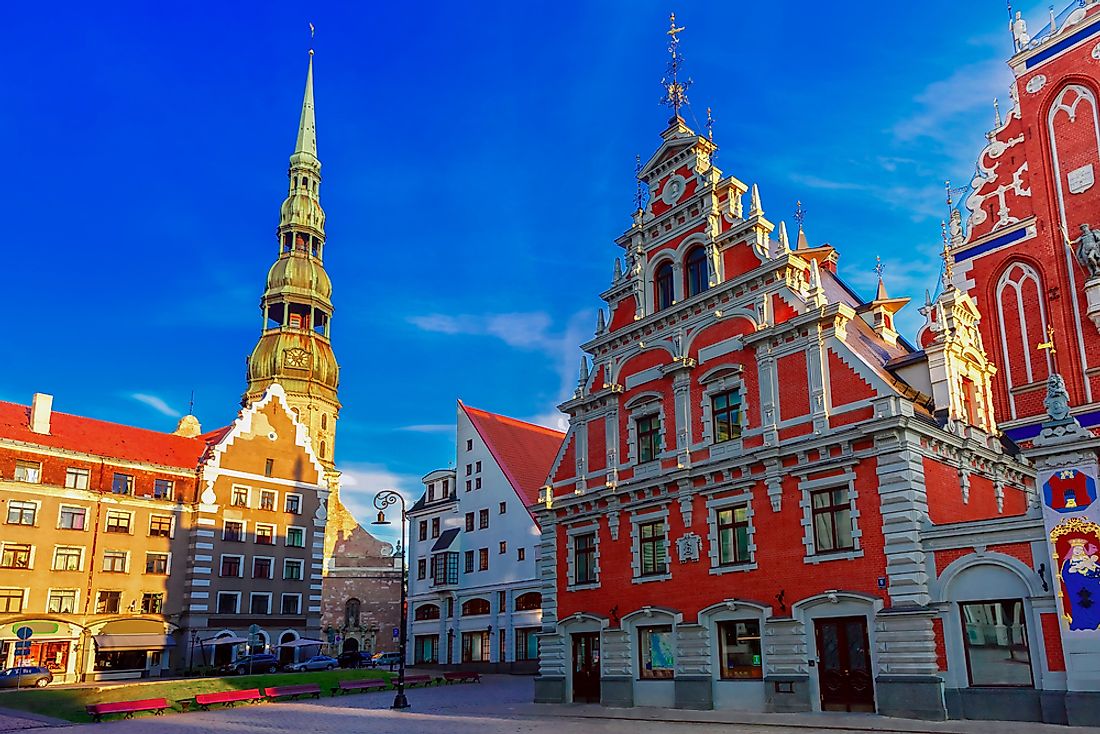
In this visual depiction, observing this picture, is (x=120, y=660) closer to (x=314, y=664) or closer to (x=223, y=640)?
(x=223, y=640)

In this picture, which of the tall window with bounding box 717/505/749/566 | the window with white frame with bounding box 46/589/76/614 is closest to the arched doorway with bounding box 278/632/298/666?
the window with white frame with bounding box 46/589/76/614

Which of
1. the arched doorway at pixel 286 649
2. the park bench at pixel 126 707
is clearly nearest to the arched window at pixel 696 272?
the park bench at pixel 126 707

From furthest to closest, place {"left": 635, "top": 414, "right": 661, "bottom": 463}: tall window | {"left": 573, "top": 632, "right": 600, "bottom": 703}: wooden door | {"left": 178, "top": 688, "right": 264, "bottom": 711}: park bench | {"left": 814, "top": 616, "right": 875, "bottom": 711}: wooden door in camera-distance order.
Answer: {"left": 178, "top": 688, "right": 264, "bottom": 711}: park bench → {"left": 573, "top": 632, "right": 600, "bottom": 703}: wooden door → {"left": 635, "top": 414, "right": 661, "bottom": 463}: tall window → {"left": 814, "top": 616, "right": 875, "bottom": 711}: wooden door

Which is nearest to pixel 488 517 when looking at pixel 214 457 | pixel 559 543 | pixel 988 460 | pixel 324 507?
A: pixel 324 507

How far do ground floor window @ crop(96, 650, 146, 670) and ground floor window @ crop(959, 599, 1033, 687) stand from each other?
45523 millimetres

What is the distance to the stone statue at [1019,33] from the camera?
105 feet

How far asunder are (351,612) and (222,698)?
149 feet

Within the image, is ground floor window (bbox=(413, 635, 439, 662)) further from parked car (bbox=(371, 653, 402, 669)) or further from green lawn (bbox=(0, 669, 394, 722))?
green lawn (bbox=(0, 669, 394, 722))

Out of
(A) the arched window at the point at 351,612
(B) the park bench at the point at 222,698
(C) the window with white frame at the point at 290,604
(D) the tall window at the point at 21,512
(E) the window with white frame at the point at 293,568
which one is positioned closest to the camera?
(B) the park bench at the point at 222,698

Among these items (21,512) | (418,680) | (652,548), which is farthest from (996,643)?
(21,512)

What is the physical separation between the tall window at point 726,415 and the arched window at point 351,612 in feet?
181

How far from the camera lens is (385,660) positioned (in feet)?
214

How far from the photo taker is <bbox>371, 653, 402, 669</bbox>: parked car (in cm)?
6022

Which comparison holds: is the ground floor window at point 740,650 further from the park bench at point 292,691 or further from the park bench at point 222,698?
the park bench at point 292,691
